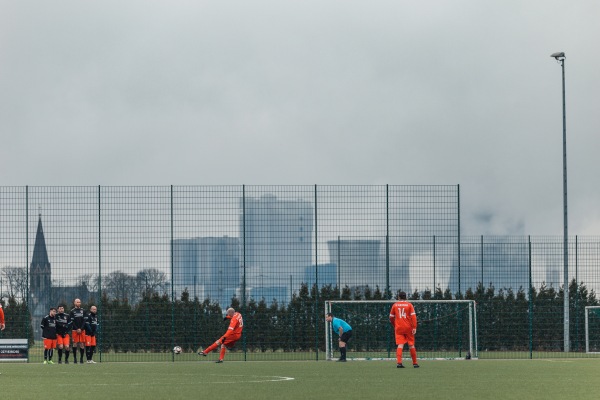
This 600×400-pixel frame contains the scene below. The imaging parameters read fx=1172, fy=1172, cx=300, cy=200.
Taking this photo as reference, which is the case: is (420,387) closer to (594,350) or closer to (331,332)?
(331,332)

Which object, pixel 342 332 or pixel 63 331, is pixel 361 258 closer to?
pixel 342 332

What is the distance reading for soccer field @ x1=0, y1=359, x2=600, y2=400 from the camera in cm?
1789

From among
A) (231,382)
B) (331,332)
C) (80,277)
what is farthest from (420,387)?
(80,277)

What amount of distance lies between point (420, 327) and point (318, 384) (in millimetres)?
21535

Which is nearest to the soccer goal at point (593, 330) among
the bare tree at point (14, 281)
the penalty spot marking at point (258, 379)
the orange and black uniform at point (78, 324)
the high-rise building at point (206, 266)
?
the high-rise building at point (206, 266)

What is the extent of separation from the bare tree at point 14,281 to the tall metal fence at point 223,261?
5cm

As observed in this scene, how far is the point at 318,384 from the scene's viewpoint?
2078 centimetres

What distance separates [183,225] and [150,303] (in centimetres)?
315

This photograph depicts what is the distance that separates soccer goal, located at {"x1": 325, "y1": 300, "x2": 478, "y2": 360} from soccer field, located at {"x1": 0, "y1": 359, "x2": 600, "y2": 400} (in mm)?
12977

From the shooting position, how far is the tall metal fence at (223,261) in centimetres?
3922

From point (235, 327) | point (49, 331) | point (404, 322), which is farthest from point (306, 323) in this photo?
point (404, 322)

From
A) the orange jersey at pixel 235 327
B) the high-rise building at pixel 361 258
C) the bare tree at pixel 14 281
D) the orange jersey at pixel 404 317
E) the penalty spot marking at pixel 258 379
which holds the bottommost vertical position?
the penalty spot marking at pixel 258 379

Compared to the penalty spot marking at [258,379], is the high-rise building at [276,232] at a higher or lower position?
higher

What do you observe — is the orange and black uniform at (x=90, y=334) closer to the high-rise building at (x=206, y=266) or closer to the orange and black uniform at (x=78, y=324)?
the orange and black uniform at (x=78, y=324)
